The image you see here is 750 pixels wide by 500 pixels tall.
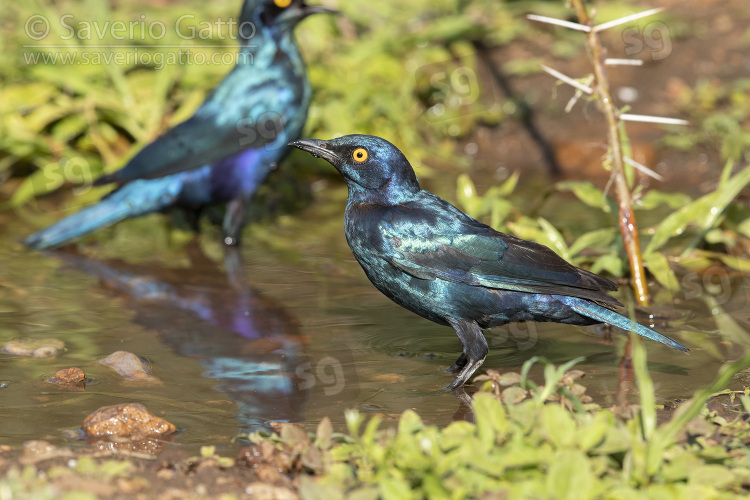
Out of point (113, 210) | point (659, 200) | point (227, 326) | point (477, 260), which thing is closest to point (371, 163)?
point (477, 260)

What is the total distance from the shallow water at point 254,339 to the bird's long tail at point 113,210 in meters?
0.13

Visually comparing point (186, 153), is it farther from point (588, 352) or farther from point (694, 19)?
point (694, 19)

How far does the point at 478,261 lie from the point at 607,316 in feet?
1.84

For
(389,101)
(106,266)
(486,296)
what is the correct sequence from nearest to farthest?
(486,296) → (106,266) → (389,101)

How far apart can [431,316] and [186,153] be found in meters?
2.84

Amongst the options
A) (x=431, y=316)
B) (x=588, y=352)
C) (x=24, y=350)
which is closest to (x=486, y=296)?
(x=431, y=316)

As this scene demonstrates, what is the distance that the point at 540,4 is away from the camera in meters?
9.28

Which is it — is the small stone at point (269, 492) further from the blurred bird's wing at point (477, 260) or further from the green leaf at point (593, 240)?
the green leaf at point (593, 240)

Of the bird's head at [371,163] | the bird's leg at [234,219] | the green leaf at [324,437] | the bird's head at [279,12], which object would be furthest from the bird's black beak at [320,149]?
the bird's head at [279,12]

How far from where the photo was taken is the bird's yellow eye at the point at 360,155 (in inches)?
160

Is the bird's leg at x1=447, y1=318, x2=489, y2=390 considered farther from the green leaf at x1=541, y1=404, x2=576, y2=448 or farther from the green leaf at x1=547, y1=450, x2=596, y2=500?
the green leaf at x1=547, y1=450, x2=596, y2=500

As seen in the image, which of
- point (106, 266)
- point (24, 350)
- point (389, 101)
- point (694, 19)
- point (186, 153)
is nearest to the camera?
point (24, 350)

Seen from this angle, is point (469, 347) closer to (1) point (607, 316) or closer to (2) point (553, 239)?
(1) point (607, 316)

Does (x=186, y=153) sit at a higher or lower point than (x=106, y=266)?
higher
